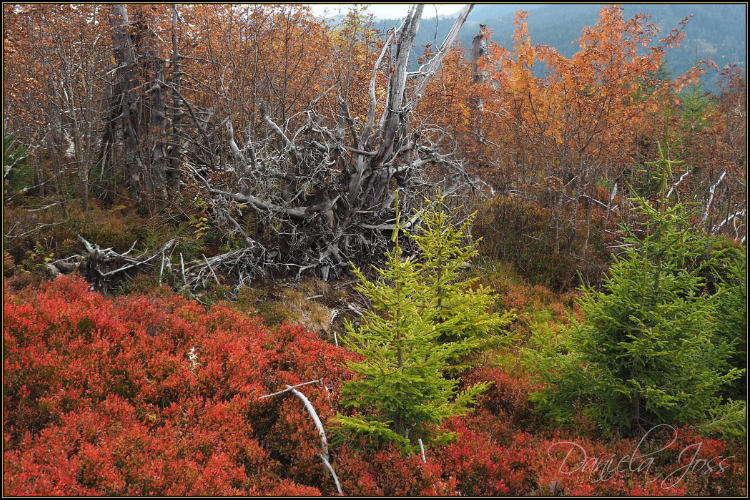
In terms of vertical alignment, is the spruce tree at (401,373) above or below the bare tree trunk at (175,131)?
below

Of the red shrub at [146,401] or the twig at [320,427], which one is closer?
the red shrub at [146,401]

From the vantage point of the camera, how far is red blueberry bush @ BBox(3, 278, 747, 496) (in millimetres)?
3383

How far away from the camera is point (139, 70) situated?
29.7ft

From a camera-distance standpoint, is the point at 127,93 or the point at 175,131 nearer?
the point at 127,93

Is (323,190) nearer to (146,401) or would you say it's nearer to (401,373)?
(146,401)
